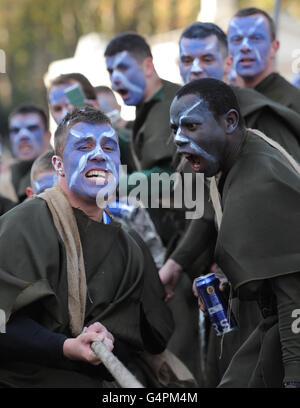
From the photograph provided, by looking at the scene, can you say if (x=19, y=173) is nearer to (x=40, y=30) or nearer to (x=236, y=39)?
(x=236, y=39)

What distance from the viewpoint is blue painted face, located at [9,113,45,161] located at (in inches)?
309

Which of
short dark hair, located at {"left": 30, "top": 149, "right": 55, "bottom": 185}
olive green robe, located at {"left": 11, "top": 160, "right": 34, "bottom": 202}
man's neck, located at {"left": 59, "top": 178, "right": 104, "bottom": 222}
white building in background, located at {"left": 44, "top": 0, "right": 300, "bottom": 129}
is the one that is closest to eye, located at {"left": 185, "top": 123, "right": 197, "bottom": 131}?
man's neck, located at {"left": 59, "top": 178, "right": 104, "bottom": 222}

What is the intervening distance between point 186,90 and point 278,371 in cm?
139

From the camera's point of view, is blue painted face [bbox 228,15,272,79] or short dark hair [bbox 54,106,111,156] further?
blue painted face [bbox 228,15,272,79]

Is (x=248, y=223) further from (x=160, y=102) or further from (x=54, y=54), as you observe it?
(x=54, y=54)

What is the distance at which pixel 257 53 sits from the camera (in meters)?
6.02

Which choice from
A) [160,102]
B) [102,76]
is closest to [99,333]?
[160,102]

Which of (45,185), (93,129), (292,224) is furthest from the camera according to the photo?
(45,185)

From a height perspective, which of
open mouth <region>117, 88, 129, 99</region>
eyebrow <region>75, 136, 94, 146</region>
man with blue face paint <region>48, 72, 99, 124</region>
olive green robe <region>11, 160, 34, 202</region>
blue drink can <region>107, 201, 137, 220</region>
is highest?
eyebrow <region>75, 136, 94, 146</region>

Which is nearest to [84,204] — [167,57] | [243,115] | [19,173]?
[243,115]

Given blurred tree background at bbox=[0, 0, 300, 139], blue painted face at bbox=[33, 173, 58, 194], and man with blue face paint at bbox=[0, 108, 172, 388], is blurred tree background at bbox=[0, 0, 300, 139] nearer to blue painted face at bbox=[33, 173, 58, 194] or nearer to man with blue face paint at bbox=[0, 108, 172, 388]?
blue painted face at bbox=[33, 173, 58, 194]

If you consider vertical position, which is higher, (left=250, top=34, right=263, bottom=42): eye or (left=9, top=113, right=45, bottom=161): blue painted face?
(left=250, top=34, right=263, bottom=42): eye

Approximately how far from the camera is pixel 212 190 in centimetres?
433

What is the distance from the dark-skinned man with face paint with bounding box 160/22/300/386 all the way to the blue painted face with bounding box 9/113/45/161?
7.46 feet
